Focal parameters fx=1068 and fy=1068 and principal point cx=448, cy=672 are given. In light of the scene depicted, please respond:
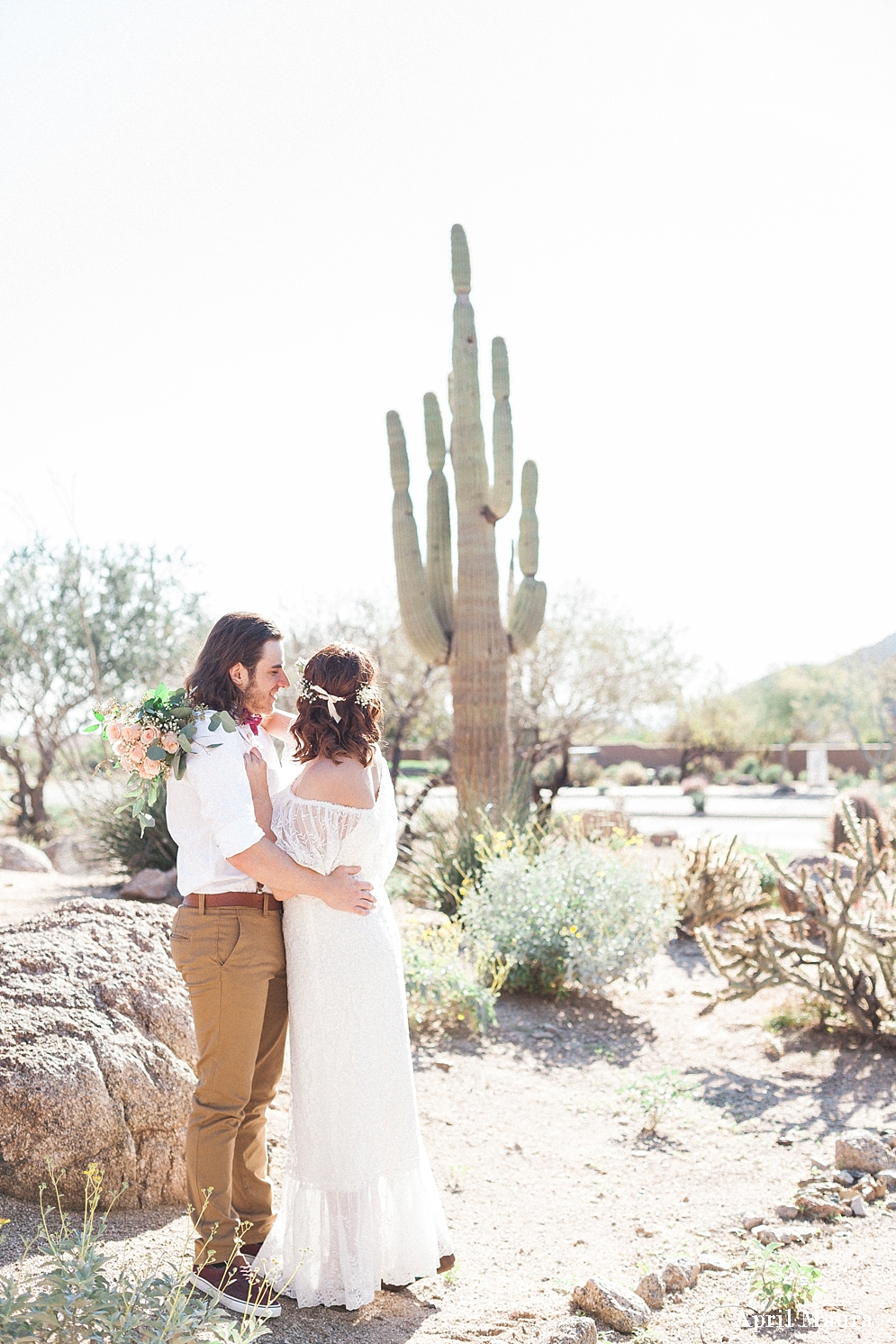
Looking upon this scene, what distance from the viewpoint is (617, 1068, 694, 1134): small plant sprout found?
5.22 m

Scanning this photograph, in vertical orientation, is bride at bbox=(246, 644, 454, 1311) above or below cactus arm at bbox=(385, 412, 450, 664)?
below

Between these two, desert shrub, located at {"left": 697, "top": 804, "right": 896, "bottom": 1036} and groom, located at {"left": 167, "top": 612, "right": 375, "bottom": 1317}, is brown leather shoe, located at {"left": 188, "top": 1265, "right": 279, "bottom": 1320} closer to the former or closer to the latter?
groom, located at {"left": 167, "top": 612, "right": 375, "bottom": 1317}

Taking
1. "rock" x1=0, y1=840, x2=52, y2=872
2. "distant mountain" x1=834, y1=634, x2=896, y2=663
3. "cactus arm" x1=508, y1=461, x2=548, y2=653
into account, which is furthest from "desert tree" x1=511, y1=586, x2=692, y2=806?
"distant mountain" x1=834, y1=634, x2=896, y2=663

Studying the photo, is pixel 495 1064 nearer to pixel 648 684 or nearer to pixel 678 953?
pixel 678 953

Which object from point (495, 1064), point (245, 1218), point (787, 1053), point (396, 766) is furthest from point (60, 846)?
point (245, 1218)

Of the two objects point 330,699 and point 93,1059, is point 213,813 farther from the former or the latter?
point 93,1059

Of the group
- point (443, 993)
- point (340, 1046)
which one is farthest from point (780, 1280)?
point (443, 993)

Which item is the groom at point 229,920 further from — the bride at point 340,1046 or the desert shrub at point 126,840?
the desert shrub at point 126,840

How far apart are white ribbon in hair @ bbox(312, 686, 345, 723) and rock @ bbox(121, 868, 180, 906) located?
6.01m

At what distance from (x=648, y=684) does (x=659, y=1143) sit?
14554 mm

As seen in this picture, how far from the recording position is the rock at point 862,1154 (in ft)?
15.1

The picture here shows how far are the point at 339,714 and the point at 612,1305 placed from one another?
193cm

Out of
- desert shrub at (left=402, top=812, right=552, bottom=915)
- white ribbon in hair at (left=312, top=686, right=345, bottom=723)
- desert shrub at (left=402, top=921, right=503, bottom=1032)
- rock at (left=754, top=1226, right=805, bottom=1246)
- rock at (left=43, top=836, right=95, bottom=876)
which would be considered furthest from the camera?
rock at (left=43, top=836, right=95, bottom=876)

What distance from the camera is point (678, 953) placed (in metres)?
9.01
